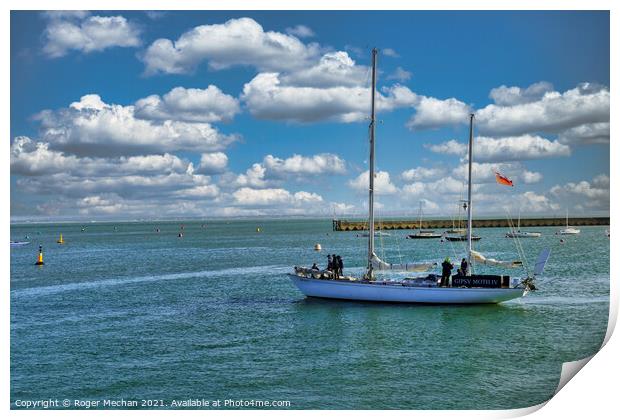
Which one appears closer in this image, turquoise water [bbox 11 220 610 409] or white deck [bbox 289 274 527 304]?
turquoise water [bbox 11 220 610 409]

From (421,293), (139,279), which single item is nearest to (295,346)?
(421,293)

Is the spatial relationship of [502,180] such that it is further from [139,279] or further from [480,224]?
[480,224]

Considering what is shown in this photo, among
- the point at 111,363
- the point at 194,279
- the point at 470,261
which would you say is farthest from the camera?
the point at 194,279

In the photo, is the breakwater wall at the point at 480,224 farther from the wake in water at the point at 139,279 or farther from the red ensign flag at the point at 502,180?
the red ensign flag at the point at 502,180

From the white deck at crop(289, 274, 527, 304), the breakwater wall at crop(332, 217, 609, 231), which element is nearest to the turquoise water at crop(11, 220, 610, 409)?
the white deck at crop(289, 274, 527, 304)

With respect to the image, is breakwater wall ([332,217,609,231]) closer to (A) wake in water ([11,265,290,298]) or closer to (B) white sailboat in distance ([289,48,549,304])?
(A) wake in water ([11,265,290,298])

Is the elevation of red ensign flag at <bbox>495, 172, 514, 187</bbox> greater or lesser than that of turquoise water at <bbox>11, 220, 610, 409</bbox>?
greater

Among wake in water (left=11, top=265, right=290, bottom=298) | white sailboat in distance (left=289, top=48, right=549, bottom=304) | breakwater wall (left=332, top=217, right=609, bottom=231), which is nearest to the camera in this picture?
white sailboat in distance (left=289, top=48, right=549, bottom=304)

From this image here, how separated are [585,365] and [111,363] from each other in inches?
514

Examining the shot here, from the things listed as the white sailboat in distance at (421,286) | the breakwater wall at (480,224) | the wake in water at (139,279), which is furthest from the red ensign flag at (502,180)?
the breakwater wall at (480,224)

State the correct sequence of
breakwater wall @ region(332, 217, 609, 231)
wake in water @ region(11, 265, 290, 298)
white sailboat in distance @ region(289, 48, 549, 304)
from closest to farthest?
1. white sailboat in distance @ region(289, 48, 549, 304)
2. wake in water @ region(11, 265, 290, 298)
3. breakwater wall @ region(332, 217, 609, 231)
